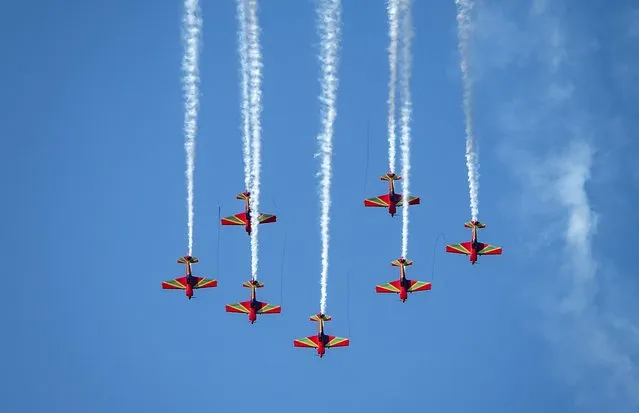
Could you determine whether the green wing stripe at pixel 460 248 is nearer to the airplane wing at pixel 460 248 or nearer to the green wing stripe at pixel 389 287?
the airplane wing at pixel 460 248

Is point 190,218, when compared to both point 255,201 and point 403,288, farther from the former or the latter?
point 403,288

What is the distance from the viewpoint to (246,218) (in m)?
88.9

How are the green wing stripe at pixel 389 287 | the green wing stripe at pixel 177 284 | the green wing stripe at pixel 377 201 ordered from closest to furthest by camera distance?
1. the green wing stripe at pixel 389 287
2. the green wing stripe at pixel 377 201
3. the green wing stripe at pixel 177 284

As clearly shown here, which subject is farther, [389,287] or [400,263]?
[389,287]

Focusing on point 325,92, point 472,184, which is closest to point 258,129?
point 325,92

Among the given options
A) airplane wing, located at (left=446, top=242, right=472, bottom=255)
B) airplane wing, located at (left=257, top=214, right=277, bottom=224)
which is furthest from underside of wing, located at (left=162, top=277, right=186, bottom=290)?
airplane wing, located at (left=446, top=242, right=472, bottom=255)

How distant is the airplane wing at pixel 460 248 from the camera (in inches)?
3588

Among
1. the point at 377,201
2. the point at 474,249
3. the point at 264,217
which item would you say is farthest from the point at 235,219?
the point at 474,249

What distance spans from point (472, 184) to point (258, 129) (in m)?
9.59

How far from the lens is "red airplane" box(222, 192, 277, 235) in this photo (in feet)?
290

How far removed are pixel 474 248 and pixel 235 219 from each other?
35.7 ft

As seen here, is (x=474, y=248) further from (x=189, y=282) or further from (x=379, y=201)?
(x=189, y=282)

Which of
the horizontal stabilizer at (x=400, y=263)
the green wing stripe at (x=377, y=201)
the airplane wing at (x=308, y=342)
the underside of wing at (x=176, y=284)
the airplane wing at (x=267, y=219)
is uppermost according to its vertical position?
the green wing stripe at (x=377, y=201)

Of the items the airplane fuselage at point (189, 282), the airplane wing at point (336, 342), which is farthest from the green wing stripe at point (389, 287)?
the airplane fuselage at point (189, 282)
